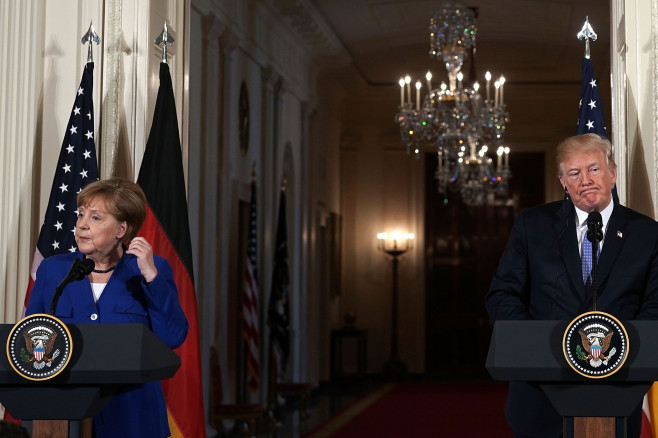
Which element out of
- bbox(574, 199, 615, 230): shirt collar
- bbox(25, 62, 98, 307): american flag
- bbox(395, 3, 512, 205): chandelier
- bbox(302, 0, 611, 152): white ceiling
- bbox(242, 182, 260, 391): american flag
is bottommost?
bbox(242, 182, 260, 391): american flag

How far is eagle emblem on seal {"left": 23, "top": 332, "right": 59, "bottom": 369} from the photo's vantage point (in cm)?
292

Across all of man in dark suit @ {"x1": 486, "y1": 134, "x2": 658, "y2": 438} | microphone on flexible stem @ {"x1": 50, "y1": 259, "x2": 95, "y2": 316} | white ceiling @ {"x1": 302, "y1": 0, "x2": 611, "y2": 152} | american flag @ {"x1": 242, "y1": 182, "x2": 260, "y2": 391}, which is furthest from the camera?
white ceiling @ {"x1": 302, "y1": 0, "x2": 611, "y2": 152}

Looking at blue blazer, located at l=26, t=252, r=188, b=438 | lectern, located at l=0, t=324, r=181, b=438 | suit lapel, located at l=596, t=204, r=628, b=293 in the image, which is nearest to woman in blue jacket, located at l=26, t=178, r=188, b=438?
blue blazer, located at l=26, t=252, r=188, b=438

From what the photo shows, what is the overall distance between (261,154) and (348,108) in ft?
21.3

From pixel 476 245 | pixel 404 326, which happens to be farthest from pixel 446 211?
pixel 404 326

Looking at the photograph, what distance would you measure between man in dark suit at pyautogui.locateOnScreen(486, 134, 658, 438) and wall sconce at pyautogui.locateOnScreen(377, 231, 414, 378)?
45.6 ft

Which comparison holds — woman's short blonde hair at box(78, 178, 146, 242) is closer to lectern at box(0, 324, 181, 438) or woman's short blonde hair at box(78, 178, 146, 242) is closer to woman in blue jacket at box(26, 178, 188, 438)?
woman in blue jacket at box(26, 178, 188, 438)

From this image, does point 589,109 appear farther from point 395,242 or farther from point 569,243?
point 395,242

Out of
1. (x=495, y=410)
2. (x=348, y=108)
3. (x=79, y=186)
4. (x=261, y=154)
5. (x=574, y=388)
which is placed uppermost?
(x=348, y=108)

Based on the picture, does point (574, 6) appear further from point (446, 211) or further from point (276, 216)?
point (446, 211)

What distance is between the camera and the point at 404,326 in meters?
18.0

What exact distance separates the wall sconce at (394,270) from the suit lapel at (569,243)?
548 inches

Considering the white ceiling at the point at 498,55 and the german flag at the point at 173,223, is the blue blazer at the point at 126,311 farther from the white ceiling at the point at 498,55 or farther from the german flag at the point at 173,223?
the white ceiling at the point at 498,55

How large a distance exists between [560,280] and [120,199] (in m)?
1.60
